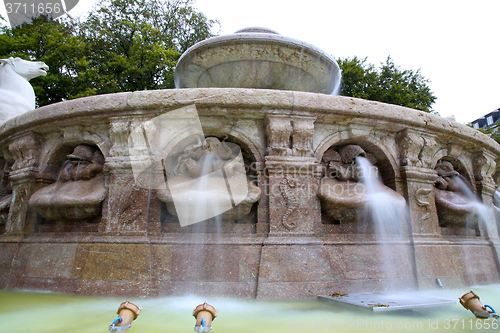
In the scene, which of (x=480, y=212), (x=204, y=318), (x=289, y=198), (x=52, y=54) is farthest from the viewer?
(x=52, y=54)

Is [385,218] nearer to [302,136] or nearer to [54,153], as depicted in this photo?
[302,136]

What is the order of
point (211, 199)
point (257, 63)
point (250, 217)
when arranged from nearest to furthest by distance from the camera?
point (211, 199)
point (250, 217)
point (257, 63)

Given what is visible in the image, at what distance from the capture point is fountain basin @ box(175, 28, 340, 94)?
528cm

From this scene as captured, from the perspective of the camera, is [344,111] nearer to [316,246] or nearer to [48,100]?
[316,246]

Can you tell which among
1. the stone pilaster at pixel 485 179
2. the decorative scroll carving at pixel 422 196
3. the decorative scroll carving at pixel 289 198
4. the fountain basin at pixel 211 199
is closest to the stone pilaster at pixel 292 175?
the decorative scroll carving at pixel 289 198

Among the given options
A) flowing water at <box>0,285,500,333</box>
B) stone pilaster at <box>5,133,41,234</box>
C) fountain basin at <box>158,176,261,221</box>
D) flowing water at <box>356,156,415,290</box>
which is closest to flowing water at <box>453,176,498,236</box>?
flowing water at <box>356,156,415,290</box>

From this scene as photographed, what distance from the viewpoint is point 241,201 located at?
3721 millimetres

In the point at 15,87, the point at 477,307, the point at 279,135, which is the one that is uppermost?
the point at 15,87

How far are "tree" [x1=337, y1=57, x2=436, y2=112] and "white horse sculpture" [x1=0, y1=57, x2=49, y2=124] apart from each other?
49.2 feet

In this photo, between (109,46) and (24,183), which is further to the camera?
(109,46)

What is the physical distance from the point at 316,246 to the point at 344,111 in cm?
161

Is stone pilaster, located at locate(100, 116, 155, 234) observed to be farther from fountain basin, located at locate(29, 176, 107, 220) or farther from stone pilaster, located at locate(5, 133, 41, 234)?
stone pilaster, located at locate(5, 133, 41, 234)

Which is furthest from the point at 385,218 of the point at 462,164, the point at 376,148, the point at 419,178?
the point at 462,164

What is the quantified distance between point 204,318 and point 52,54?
16.4 metres
